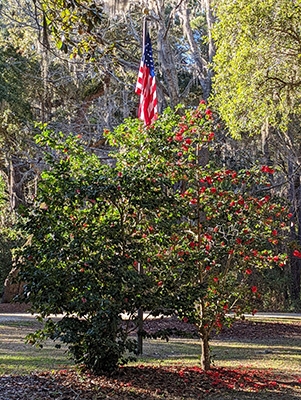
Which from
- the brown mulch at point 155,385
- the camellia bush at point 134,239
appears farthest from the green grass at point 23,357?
the camellia bush at point 134,239

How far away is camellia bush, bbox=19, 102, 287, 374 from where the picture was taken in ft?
21.7

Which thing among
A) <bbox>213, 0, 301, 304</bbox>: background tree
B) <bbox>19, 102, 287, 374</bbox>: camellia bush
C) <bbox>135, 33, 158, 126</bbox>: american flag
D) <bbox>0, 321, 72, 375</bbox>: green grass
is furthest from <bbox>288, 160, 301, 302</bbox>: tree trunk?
<bbox>19, 102, 287, 374</bbox>: camellia bush

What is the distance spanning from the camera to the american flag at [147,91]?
1036 centimetres

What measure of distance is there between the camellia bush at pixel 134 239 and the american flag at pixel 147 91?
2.32m

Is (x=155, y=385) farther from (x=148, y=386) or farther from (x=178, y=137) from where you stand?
(x=178, y=137)

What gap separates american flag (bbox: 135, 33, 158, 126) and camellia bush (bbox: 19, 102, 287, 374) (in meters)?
2.32

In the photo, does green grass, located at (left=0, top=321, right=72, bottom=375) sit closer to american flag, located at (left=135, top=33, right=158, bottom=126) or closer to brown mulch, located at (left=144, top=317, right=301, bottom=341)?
brown mulch, located at (left=144, top=317, right=301, bottom=341)

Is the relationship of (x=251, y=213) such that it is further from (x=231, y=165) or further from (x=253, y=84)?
(x=231, y=165)

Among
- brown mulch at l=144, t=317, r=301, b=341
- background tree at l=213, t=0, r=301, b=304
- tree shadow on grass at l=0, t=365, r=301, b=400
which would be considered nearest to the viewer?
tree shadow on grass at l=0, t=365, r=301, b=400

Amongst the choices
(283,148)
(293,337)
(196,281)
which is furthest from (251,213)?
(283,148)

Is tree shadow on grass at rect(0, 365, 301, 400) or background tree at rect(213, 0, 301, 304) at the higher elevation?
background tree at rect(213, 0, 301, 304)

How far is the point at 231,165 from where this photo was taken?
22641 mm

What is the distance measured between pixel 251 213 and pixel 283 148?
693 inches

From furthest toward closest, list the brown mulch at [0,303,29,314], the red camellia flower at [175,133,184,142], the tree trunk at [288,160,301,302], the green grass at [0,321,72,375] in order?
the tree trunk at [288,160,301,302], the brown mulch at [0,303,29,314], the green grass at [0,321,72,375], the red camellia flower at [175,133,184,142]
